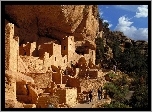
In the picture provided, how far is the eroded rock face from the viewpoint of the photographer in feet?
50.2

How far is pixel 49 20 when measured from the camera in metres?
16.0

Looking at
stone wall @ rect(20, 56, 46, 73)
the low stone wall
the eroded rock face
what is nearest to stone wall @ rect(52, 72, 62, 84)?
stone wall @ rect(20, 56, 46, 73)

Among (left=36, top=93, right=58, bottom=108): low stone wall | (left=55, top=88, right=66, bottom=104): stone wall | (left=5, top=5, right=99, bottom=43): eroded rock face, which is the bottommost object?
(left=36, top=93, right=58, bottom=108): low stone wall

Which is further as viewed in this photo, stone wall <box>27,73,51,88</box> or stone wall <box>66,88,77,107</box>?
stone wall <box>27,73,51,88</box>

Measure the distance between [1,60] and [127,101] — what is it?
6.13 m

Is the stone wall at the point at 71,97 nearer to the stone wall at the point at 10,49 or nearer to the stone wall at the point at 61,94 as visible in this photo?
the stone wall at the point at 61,94

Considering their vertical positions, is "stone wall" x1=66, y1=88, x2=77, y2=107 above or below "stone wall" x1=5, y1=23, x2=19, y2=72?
below

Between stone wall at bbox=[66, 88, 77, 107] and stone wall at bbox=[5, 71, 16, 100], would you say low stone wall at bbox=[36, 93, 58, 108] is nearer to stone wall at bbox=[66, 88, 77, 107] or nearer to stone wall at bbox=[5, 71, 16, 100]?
stone wall at bbox=[66, 88, 77, 107]

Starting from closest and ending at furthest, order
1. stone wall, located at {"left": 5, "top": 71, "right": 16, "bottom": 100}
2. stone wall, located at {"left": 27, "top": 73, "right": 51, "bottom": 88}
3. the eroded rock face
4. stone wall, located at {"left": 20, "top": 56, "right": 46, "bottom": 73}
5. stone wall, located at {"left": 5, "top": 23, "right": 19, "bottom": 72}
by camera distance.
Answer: stone wall, located at {"left": 5, "top": 71, "right": 16, "bottom": 100} → stone wall, located at {"left": 5, "top": 23, "right": 19, "bottom": 72} → stone wall, located at {"left": 27, "top": 73, "right": 51, "bottom": 88} → stone wall, located at {"left": 20, "top": 56, "right": 46, "bottom": 73} → the eroded rock face

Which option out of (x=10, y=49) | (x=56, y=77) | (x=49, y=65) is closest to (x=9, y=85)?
(x=10, y=49)

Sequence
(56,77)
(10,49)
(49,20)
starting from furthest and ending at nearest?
(49,20), (56,77), (10,49)

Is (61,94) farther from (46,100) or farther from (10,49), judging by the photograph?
(10,49)

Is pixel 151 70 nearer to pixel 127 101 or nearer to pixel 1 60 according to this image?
pixel 1 60

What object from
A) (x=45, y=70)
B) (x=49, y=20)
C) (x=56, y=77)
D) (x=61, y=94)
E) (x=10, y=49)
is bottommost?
(x=61, y=94)
